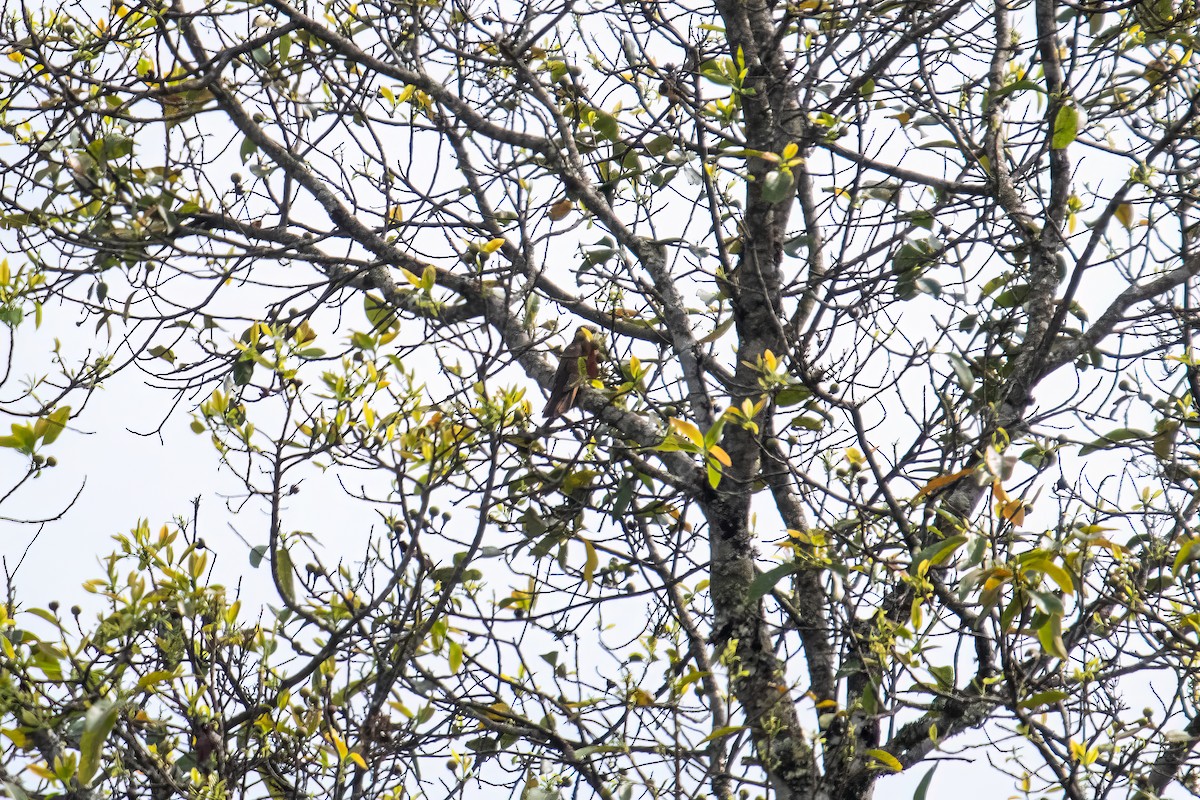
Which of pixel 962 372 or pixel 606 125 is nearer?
pixel 962 372

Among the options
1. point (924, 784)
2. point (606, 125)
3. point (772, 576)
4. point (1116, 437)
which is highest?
point (606, 125)

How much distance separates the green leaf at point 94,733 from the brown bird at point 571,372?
1.40m

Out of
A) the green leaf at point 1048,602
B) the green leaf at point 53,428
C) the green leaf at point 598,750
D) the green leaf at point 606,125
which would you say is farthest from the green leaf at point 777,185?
the green leaf at point 53,428

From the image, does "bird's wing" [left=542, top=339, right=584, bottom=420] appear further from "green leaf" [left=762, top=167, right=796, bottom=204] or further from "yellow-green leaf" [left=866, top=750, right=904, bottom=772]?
"yellow-green leaf" [left=866, top=750, right=904, bottom=772]

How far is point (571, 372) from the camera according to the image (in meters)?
3.04

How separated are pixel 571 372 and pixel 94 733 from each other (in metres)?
1.52

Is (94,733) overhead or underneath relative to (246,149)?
underneath

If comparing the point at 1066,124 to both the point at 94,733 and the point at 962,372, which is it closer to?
the point at 962,372

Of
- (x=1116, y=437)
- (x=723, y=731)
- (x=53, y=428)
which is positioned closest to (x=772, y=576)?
(x=723, y=731)

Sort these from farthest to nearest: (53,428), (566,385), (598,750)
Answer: (566,385) < (598,750) < (53,428)

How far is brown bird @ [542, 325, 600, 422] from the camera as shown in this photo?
9.91 feet

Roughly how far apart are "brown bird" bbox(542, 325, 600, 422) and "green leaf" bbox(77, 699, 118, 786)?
1.40 meters

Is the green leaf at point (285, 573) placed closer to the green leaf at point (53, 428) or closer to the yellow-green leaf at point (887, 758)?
the green leaf at point (53, 428)

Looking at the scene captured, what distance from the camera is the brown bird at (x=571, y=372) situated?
3.02 metres
